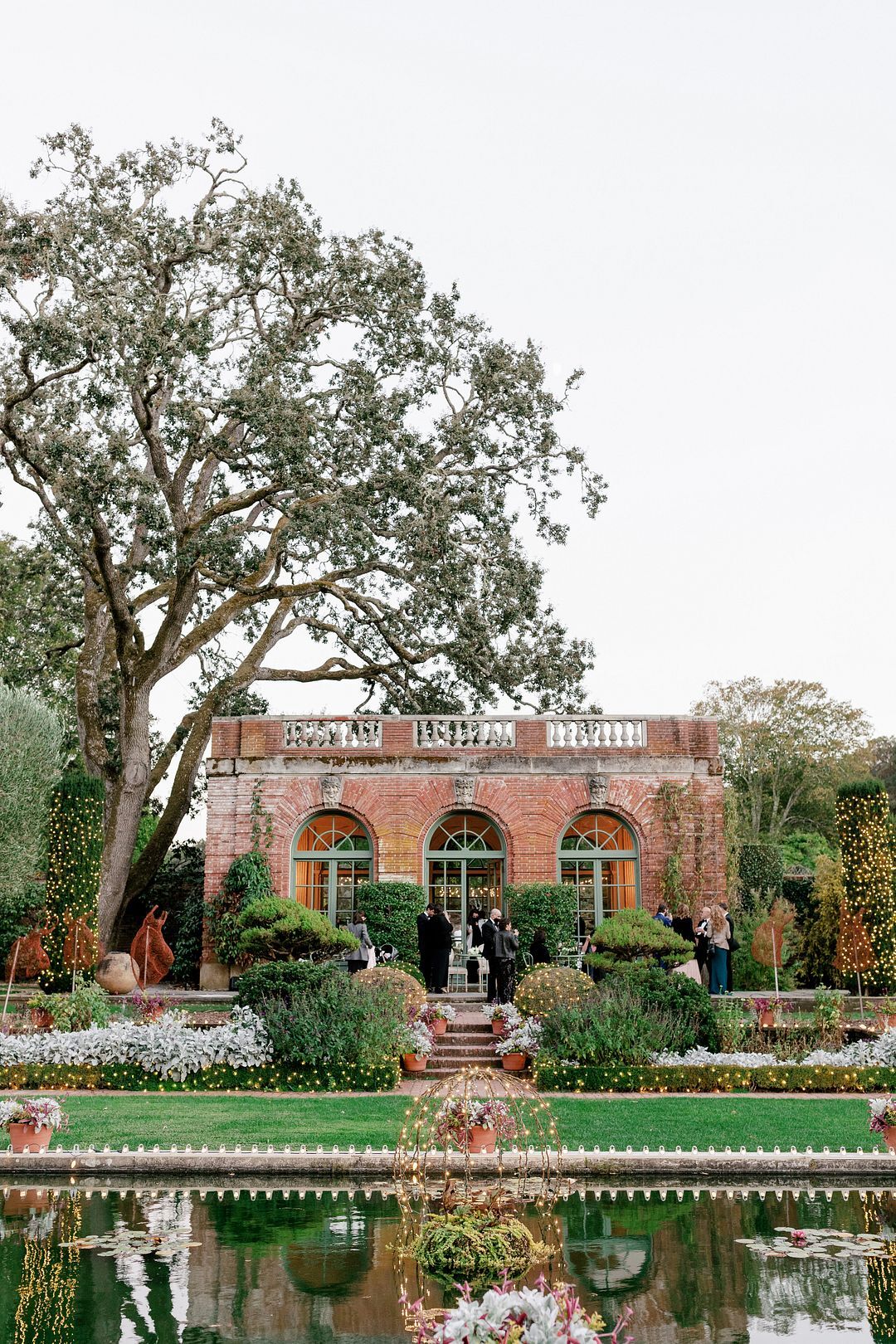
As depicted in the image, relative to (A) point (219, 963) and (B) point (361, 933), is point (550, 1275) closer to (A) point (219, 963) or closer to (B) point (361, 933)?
(B) point (361, 933)

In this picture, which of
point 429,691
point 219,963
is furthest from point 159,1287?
point 429,691

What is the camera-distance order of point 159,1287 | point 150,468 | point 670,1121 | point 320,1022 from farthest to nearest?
point 150,468
point 320,1022
point 670,1121
point 159,1287

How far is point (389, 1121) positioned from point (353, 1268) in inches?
176

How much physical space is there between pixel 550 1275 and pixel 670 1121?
4721 millimetres

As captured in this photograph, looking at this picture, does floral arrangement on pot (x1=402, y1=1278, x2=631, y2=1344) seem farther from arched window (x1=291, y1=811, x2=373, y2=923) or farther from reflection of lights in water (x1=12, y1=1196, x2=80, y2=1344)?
arched window (x1=291, y1=811, x2=373, y2=923)

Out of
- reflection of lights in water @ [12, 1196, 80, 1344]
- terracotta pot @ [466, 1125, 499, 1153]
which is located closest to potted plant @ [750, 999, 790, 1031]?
terracotta pot @ [466, 1125, 499, 1153]

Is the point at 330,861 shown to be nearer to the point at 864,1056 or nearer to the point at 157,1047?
the point at 157,1047

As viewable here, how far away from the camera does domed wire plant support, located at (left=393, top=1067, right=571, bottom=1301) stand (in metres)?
6.80

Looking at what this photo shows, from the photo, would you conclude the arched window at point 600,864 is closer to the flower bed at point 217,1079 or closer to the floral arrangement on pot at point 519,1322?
the flower bed at point 217,1079

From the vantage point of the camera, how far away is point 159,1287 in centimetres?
622

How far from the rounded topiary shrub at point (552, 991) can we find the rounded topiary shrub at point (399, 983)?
4.14 feet

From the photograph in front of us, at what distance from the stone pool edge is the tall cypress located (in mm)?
11922

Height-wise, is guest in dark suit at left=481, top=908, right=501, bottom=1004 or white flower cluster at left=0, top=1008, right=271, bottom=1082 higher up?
guest in dark suit at left=481, top=908, right=501, bottom=1004

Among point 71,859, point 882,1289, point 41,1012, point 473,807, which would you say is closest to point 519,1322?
point 882,1289
